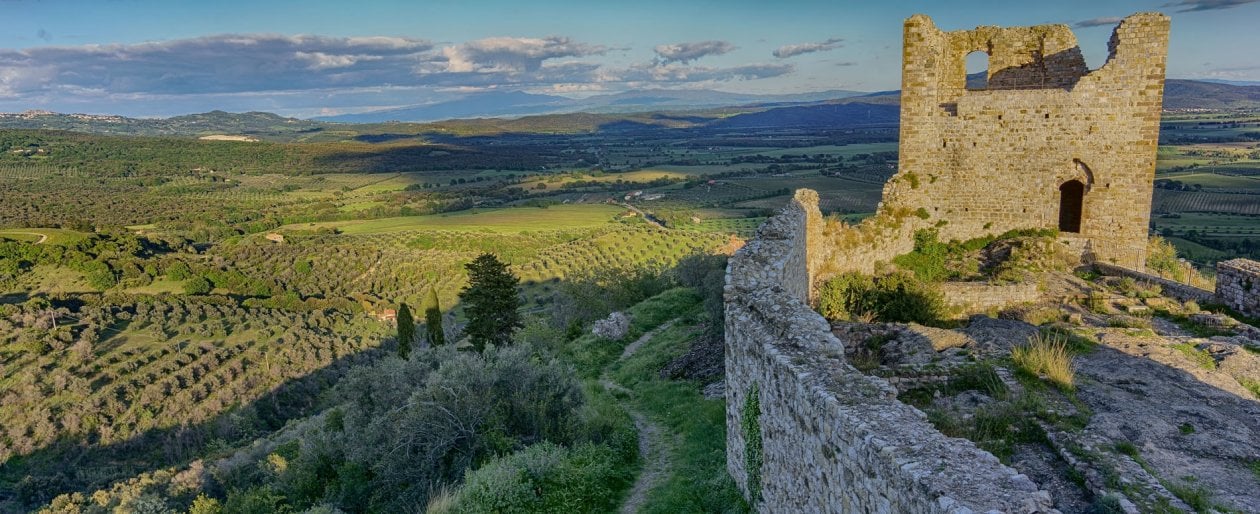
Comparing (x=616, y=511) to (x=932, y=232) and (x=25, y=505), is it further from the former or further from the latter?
(x=25, y=505)

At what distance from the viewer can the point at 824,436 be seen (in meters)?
4.68

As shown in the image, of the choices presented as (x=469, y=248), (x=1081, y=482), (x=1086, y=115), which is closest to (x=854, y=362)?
(x=1081, y=482)

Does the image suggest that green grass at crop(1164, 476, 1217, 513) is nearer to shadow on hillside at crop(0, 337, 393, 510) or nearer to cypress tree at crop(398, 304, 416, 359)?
cypress tree at crop(398, 304, 416, 359)

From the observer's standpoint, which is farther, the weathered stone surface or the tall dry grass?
the weathered stone surface

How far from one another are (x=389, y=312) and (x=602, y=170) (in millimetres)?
79101

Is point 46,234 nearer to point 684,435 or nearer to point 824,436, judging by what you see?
point 684,435

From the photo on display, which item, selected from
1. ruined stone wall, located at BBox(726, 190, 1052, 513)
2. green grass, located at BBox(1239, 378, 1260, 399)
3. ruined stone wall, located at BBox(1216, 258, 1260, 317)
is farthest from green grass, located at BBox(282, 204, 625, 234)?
green grass, located at BBox(1239, 378, 1260, 399)

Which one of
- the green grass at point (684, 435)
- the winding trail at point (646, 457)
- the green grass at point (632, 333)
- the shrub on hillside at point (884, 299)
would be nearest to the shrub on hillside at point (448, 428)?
the winding trail at point (646, 457)

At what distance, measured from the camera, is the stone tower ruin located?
1310cm

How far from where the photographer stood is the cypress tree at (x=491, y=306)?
24.4 meters

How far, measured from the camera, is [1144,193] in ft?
43.7

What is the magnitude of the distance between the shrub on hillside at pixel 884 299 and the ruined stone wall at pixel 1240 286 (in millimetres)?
4415

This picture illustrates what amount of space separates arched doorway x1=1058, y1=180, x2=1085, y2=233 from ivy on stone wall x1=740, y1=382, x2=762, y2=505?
10980mm

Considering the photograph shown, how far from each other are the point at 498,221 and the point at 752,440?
2821 inches
